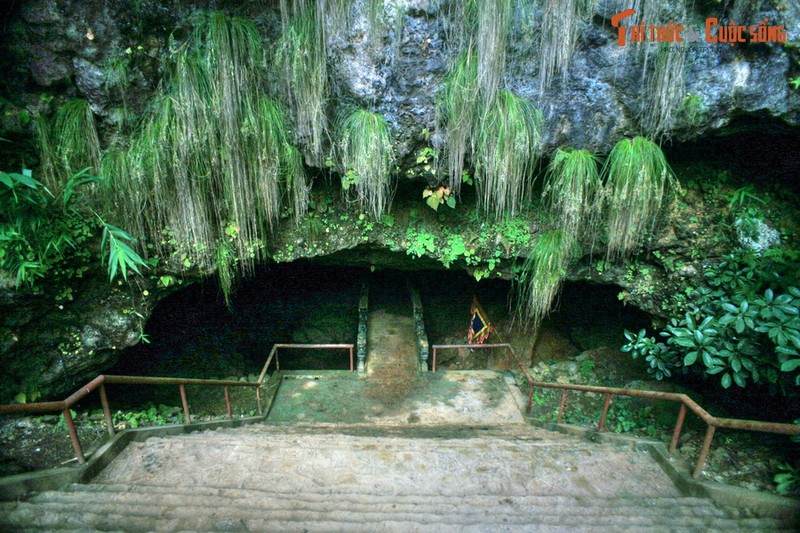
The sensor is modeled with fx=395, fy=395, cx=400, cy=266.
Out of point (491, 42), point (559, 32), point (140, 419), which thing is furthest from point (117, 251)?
point (559, 32)

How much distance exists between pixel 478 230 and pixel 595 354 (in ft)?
12.1

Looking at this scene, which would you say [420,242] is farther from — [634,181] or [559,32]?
[559,32]

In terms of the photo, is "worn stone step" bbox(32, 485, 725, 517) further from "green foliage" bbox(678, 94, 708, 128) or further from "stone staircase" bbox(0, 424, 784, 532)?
"green foliage" bbox(678, 94, 708, 128)

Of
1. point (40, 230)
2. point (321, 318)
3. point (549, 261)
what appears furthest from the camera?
point (321, 318)

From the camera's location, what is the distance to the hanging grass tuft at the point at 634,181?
422 centimetres

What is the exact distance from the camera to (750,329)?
3742mm

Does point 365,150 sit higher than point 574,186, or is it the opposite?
point 365,150

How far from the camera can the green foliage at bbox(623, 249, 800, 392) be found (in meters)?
3.38

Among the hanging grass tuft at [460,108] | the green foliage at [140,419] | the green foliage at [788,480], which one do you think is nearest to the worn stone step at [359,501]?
the green foliage at [788,480]

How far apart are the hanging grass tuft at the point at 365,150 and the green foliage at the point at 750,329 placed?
3607 mm

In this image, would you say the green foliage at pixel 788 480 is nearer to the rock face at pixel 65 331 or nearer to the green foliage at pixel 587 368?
the green foliage at pixel 587 368

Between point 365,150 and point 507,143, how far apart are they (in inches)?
61.9

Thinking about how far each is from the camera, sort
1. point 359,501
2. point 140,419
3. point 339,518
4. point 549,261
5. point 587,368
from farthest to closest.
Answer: point 587,368
point 549,261
point 140,419
point 359,501
point 339,518

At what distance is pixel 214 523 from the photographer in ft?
7.91
